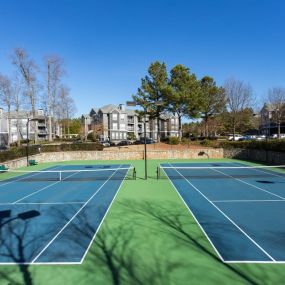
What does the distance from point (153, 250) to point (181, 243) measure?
100cm

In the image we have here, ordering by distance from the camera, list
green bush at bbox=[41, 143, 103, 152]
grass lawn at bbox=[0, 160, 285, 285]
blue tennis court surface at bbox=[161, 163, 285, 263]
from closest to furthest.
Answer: grass lawn at bbox=[0, 160, 285, 285], blue tennis court surface at bbox=[161, 163, 285, 263], green bush at bbox=[41, 143, 103, 152]

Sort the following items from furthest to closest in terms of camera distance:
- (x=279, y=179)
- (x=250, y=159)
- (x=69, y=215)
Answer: (x=250, y=159), (x=279, y=179), (x=69, y=215)

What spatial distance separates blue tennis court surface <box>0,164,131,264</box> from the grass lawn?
515 millimetres

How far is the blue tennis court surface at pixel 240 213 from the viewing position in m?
7.71

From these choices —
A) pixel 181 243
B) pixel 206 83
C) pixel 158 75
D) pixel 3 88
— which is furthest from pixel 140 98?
pixel 181 243

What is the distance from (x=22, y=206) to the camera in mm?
13344

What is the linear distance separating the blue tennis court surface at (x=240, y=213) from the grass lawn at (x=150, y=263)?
1.68 feet

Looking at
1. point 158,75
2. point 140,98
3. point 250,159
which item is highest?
point 158,75

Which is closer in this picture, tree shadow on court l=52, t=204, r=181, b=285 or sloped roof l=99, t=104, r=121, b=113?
tree shadow on court l=52, t=204, r=181, b=285

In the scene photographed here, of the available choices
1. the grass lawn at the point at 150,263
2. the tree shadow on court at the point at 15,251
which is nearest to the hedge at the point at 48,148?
the tree shadow on court at the point at 15,251

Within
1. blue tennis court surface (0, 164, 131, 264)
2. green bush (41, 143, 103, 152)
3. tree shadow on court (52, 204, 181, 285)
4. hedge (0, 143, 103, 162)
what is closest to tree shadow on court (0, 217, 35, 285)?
blue tennis court surface (0, 164, 131, 264)

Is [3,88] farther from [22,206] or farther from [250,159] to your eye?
[250,159]

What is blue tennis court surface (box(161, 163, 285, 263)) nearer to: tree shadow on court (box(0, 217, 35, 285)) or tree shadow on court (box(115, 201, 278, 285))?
tree shadow on court (box(115, 201, 278, 285))

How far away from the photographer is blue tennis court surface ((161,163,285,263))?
304 inches
